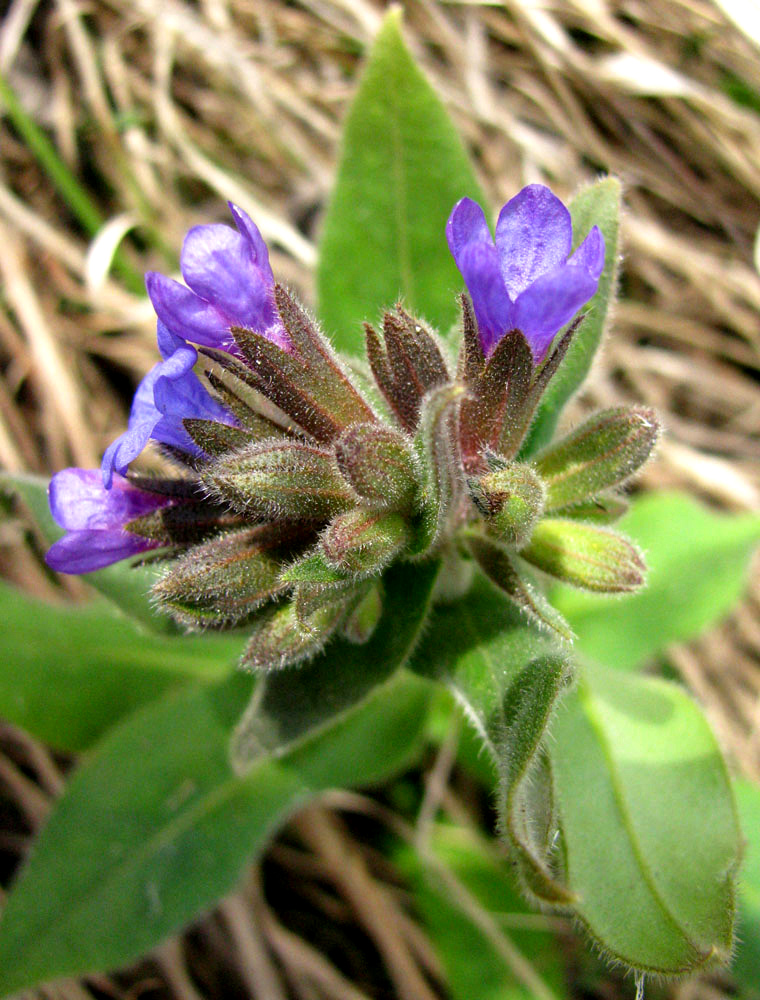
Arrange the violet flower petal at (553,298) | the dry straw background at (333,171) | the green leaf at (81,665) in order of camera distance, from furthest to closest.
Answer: the dry straw background at (333,171) → the green leaf at (81,665) → the violet flower petal at (553,298)

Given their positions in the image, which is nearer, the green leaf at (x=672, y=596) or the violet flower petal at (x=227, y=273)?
the violet flower petal at (x=227, y=273)

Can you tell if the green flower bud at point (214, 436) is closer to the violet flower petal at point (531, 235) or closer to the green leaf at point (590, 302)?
the violet flower petal at point (531, 235)

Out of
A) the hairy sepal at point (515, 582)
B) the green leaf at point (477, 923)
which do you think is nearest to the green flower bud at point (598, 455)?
the hairy sepal at point (515, 582)

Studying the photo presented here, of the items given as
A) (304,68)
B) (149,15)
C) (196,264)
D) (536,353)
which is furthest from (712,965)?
(149,15)

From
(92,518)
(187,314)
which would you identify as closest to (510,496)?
(187,314)

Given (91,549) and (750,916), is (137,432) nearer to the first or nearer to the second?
(91,549)

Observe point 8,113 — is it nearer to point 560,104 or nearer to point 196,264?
point 560,104

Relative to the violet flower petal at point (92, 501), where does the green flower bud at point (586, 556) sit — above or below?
below
